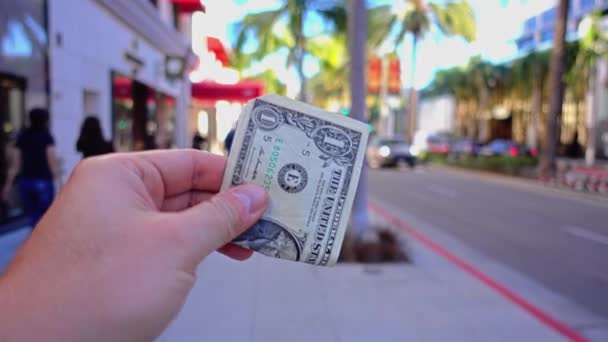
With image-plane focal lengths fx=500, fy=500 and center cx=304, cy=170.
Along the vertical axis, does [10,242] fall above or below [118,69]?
below

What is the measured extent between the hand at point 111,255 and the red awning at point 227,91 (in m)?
16.2

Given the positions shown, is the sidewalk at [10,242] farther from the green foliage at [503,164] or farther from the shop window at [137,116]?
the green foliage at [503,164]

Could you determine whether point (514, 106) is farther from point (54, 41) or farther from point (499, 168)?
point (54, 41)

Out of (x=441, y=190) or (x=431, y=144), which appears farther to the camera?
(x=431, y=144)

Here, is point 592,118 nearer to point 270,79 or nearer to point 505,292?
point 505,292

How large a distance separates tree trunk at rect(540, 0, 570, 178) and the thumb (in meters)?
19.4

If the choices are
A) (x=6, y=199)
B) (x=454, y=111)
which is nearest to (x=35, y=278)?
(x=6, y=199)

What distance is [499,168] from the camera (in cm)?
2305

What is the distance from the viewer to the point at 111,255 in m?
1.41

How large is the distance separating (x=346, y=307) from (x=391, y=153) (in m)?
22.4

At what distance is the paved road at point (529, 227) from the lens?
259 inches

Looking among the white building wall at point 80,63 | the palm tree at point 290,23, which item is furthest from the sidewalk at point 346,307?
the palm tree at point 290,23

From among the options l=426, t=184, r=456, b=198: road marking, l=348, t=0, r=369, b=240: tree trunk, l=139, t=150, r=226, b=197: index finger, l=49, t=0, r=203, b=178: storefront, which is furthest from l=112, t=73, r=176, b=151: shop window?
l=139, t=150, r=226, b=197: index finger

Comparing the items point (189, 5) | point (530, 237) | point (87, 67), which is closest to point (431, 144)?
point (189, 5)
